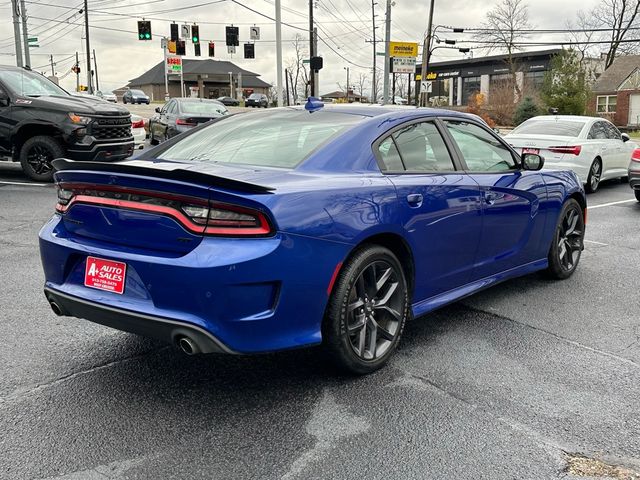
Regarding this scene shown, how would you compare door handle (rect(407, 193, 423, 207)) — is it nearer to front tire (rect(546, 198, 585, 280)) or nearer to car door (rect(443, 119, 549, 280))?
car door (rect(443, 119, 549, 280))

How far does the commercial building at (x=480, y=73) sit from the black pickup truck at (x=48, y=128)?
54855 millimetres

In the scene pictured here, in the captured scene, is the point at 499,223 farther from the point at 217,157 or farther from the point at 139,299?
the point at 139,299

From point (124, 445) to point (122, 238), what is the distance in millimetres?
1002

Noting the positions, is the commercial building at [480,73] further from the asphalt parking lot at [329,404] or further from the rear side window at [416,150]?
the asphalt parking lot at [329,404]

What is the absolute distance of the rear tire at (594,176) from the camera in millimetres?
11980

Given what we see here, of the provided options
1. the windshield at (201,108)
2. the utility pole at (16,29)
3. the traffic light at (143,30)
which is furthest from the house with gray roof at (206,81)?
the windshield at (201,108)

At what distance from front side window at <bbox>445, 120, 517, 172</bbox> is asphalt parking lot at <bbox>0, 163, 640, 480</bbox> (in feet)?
3.77

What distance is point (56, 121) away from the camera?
36.3 feet

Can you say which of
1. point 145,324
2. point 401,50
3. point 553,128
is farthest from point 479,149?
point 401,50

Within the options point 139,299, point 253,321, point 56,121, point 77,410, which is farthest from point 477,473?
point 56,121

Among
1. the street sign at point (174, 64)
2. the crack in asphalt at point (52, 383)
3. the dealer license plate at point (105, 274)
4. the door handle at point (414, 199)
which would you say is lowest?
the crack in asphalt at point (52, 383)

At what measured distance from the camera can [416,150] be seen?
4.16 metres

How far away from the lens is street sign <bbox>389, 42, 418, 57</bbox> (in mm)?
26969

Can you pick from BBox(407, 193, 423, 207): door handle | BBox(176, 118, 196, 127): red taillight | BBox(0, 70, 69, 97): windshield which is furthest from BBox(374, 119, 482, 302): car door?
BBox(176, 118, 196, 127): red taillight
